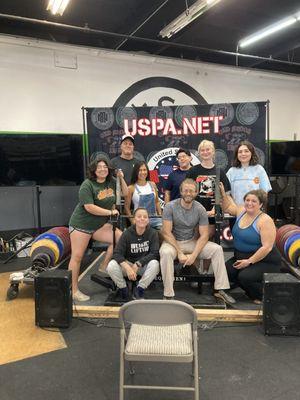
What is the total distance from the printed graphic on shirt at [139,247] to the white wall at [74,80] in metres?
3.90

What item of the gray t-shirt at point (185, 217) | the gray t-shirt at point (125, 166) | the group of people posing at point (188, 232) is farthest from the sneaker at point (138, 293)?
the gray t-shirt at point (125, 166)

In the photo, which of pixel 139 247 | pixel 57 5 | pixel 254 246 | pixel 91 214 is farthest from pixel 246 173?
pixel 57 5

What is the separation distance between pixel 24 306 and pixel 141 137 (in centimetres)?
321

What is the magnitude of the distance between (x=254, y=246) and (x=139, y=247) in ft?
3.70

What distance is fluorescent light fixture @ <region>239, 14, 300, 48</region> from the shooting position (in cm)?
574

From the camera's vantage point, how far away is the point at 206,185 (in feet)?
12.5

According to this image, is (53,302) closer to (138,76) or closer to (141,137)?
(141,137)

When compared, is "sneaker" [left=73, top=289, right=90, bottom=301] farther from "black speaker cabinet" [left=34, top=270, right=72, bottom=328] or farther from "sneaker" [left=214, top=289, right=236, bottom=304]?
"sneaker" [left=214, top=289, right=236, bottom=304]

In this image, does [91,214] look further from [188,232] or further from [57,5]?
[57,5]

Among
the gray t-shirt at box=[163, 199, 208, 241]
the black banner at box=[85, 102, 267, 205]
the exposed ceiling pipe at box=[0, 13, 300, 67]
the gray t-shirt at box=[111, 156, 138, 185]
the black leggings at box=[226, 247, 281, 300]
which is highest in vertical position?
the exposed ceiling pipe at box=[0, 13, 300, 67]

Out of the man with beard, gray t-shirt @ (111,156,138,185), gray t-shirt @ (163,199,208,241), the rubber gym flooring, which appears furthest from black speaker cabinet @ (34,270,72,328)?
gray t-shirt @ (111,156,138,185)

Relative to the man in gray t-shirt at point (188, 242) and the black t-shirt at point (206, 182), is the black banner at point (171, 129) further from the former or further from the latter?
the man in gray t-shirt at point (188, 242)

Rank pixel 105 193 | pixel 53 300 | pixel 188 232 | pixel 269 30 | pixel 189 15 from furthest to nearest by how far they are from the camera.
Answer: pixel 269 30
pixel 189 15
pixel 105 193
pixel 188 232
pixel 53 300

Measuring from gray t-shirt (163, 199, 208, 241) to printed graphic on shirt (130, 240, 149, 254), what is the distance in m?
0.33
